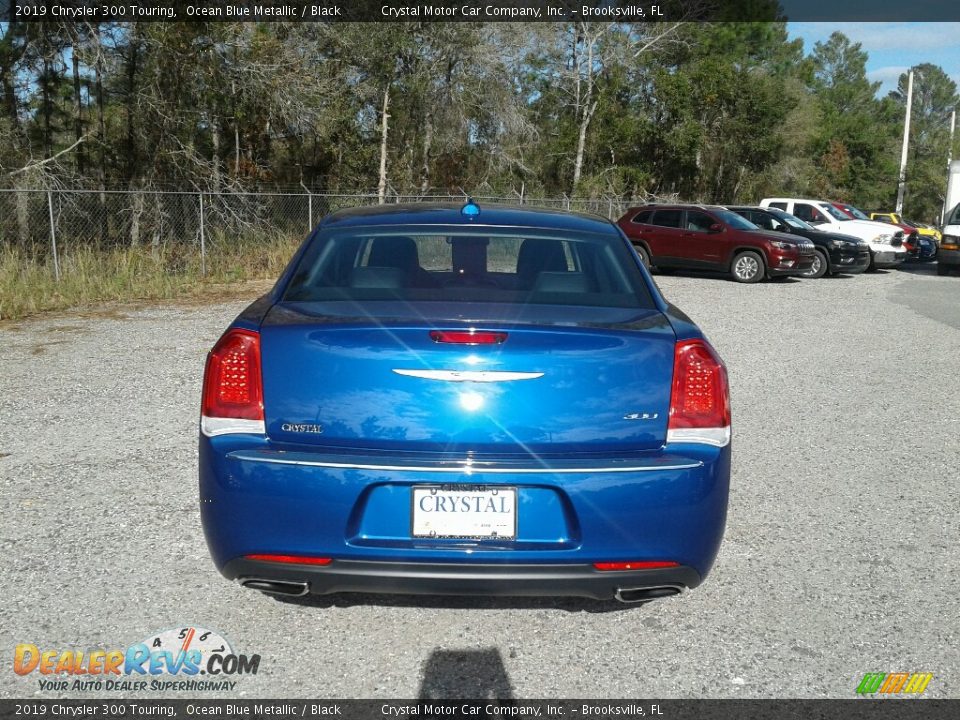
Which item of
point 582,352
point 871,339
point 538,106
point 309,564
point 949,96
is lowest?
point 871,339

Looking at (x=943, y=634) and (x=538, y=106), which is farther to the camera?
(x=538, y=106)

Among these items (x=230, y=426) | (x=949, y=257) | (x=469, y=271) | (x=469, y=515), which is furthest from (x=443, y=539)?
(x=949, y=257)

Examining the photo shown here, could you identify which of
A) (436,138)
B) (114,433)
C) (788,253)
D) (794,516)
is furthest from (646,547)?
(436,138)

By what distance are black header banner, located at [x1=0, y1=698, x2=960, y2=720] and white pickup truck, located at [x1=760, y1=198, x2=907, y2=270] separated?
2120cm

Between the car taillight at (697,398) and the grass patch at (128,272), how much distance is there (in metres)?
11.3

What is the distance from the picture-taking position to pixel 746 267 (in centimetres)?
1944

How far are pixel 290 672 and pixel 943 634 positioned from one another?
2.55m

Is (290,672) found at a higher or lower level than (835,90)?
lower

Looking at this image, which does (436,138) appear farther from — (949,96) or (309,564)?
(949,96)

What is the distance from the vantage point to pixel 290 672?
3148mm

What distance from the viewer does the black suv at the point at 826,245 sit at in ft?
68.4

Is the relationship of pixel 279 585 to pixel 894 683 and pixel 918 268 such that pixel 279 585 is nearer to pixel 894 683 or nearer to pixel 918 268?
pixel 894 683

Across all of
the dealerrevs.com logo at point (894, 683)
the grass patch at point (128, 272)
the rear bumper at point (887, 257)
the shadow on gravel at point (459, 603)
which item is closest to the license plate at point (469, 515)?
the shadow on gravel at point (459, 603)

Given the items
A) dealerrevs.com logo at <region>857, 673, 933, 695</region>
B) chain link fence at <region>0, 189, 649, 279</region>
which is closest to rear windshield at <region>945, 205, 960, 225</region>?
chain link fence at <region>0, 189, 649, 279</region>
